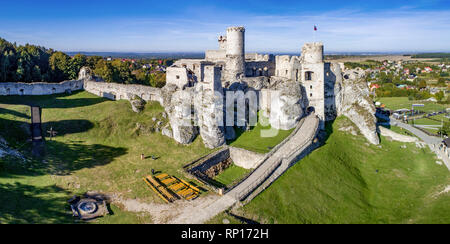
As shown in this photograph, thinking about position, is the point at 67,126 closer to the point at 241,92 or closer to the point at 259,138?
the point at 241,92

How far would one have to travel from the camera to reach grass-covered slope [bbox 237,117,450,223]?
1038 inches

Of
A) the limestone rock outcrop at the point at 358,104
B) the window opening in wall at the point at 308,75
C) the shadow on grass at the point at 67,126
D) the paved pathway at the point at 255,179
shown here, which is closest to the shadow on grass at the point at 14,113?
the shadow on grass at the point at 67,126

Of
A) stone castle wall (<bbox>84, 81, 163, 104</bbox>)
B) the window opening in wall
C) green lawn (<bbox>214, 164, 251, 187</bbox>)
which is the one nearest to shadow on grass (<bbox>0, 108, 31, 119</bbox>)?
stone castle wall (<bbox>84, 81, 163, 104</bbox>)

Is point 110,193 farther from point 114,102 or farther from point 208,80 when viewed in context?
→ point 114,102

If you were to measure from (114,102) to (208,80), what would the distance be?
56.4ft

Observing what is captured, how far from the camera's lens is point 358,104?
146 ft

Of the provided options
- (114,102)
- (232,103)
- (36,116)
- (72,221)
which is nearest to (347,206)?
(232,103)

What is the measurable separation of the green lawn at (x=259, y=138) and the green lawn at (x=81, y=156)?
4.84 meters

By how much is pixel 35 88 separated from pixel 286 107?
39.5 m

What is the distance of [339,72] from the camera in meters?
46.6

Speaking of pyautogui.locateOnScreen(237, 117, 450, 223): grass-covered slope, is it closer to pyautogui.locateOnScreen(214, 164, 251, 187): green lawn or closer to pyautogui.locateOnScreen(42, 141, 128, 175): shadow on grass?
pyautogui.locateOnScreen(214, 164, 251, 187): green lawn

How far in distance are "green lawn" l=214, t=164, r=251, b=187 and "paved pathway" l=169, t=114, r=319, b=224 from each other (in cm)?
322

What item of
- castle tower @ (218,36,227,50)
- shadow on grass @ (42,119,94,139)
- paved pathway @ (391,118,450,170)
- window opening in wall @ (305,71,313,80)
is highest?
castle tower @ (218,36,227,50)

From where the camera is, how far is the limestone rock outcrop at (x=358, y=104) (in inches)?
1633
